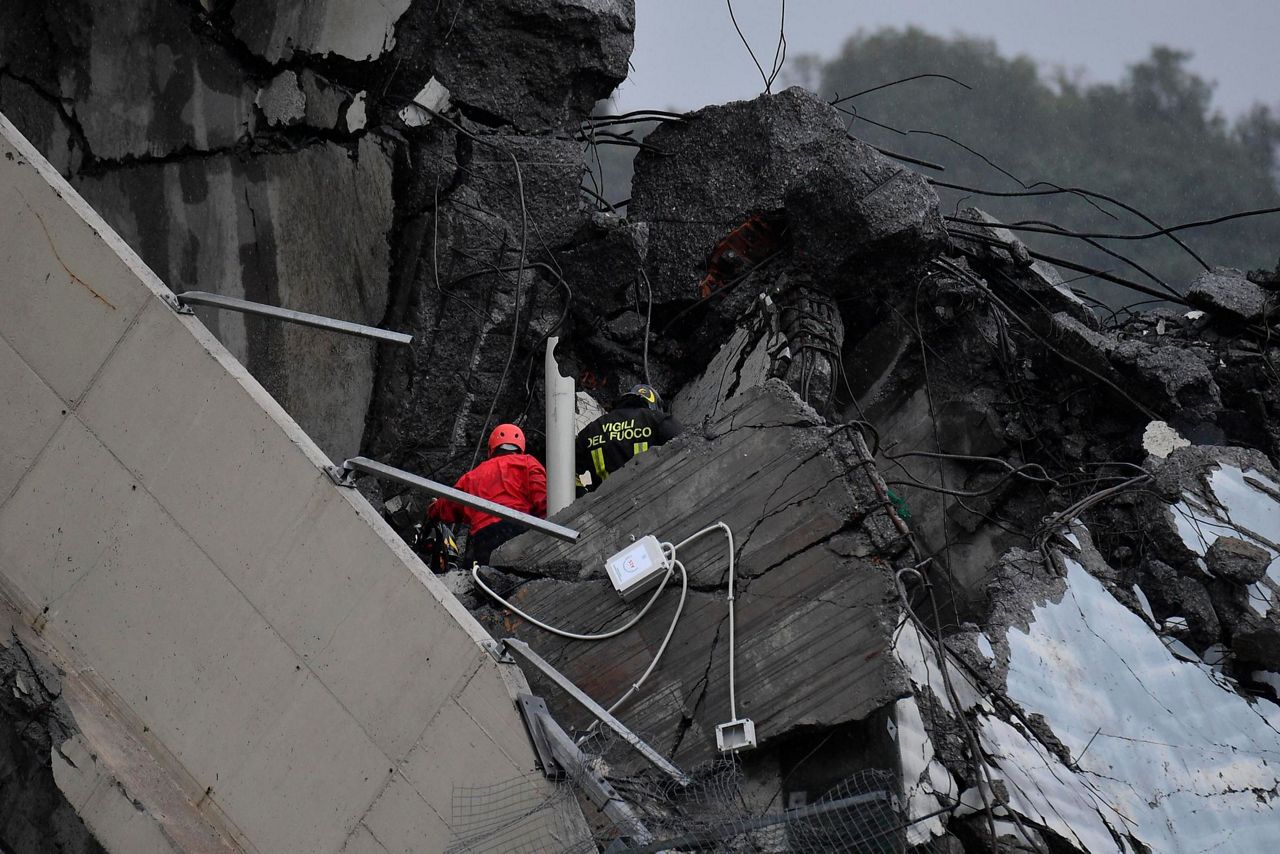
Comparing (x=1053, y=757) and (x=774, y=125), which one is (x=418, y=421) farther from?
(x=1053, y=757)

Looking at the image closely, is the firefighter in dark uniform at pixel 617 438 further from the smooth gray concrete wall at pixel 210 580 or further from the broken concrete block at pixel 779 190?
the smooth gray concrete wall at pixel 210 580

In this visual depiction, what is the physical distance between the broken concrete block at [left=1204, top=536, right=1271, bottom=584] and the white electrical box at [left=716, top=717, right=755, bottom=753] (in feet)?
9.22

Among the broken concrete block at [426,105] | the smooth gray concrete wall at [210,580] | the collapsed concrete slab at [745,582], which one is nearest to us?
the smooth gray concrete wall at [210,580]

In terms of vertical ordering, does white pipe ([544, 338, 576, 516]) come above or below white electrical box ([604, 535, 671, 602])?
above

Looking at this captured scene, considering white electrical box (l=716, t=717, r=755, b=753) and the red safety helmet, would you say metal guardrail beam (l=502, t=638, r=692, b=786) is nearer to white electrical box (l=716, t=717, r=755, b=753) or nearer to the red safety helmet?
white electrical box (l=716, t=717, r=755, b=753)

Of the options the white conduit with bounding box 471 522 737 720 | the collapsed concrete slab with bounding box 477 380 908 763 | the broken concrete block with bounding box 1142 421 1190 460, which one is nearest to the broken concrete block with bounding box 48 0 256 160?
the collapsed concrete slab with bounding box 477 380 908 763

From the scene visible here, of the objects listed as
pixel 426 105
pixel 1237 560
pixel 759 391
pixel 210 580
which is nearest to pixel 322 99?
pixel 426 105

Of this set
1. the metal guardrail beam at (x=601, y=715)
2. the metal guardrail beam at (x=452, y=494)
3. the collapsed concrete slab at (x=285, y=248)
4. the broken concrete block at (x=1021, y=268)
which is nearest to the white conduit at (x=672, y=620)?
the metal guardrail beam at (x=601, y=715)

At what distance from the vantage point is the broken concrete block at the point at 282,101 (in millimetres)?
6605

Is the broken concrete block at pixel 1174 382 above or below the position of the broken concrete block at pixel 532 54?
below

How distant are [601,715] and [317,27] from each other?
4.51 m

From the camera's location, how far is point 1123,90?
1925cm

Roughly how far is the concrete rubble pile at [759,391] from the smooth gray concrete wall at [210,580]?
0.39m

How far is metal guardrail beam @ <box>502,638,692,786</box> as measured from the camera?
409cm
